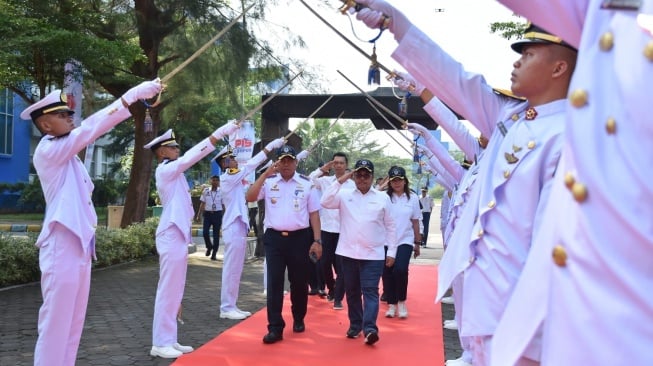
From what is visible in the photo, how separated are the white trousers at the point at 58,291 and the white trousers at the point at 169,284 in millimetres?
1418

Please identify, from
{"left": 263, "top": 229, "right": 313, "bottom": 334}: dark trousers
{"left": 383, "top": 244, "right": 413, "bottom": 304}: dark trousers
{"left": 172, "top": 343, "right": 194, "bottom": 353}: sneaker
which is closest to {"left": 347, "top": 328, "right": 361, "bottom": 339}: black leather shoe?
{"left": 263, "top": 229, "right": 313, "bottom": 334}: dark trousers

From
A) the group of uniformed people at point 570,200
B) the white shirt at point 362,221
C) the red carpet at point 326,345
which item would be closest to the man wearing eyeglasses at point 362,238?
the white shirt at point 362,221

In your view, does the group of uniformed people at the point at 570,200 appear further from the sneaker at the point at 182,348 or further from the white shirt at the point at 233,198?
the white shirt at the point at 233,198

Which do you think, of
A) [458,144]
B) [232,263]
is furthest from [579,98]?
[232,263]

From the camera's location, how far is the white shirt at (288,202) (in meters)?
5.93

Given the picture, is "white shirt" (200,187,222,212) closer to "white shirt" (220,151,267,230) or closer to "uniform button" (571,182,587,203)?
"white shirt" (220,151,267,230)

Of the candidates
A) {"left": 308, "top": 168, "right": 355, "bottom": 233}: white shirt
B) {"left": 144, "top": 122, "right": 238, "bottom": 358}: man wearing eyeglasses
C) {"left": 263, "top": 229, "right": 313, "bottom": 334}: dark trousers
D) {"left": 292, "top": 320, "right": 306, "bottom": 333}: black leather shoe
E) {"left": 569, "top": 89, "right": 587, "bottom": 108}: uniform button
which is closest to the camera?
{"left": 569, "top": 89, "right": 587, "bottom": 108}: uniform button

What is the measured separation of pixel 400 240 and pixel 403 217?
0.28 m

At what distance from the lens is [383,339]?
6.09 metres

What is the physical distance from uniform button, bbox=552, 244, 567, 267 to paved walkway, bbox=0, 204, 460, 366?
438 cm

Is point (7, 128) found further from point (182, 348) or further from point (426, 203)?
point (182, 348)

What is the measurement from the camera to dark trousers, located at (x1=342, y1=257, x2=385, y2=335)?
5.89m

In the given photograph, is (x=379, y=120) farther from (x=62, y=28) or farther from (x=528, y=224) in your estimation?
(x=528, y=224)

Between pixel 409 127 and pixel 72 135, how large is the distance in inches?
97.6
